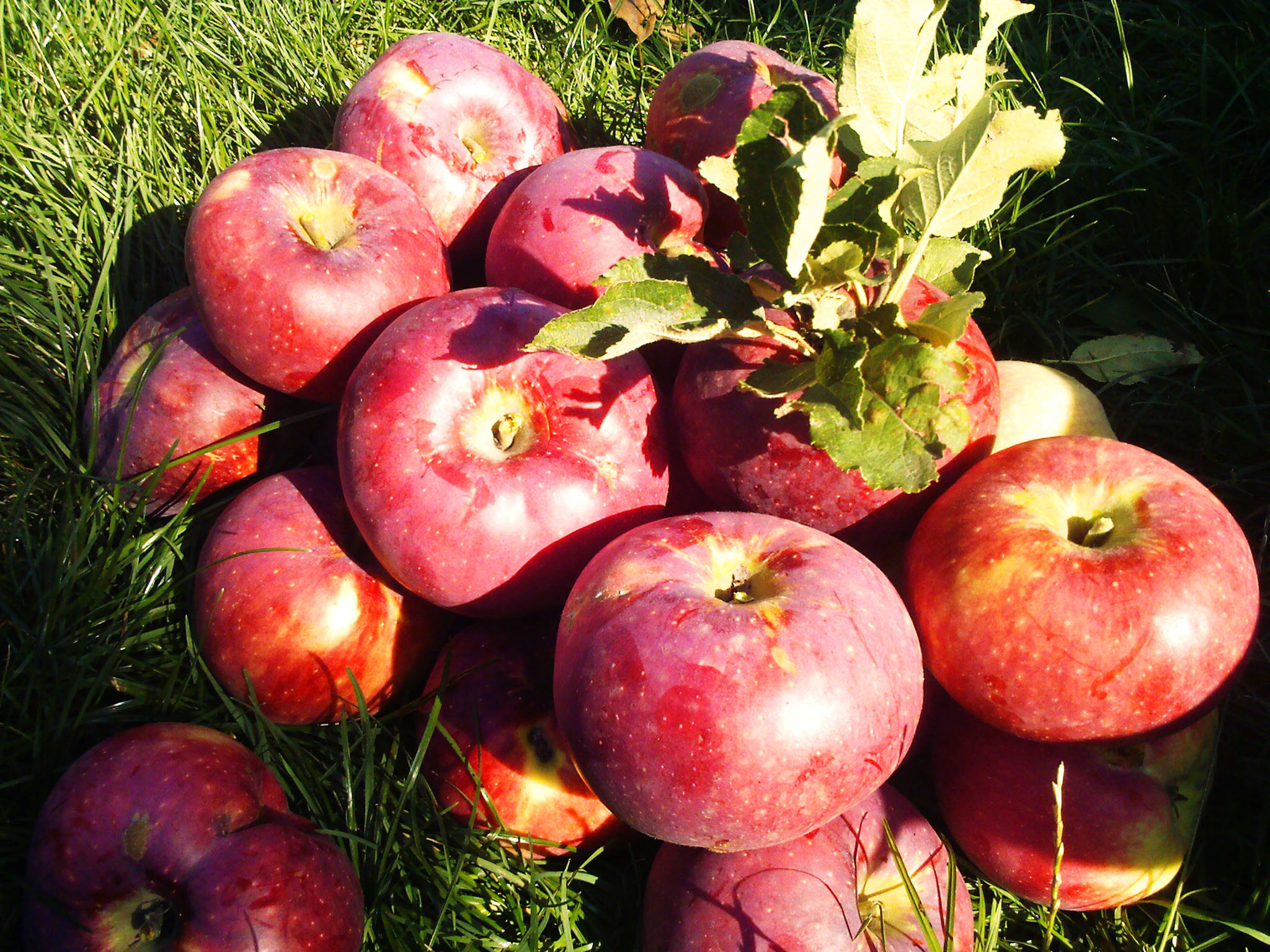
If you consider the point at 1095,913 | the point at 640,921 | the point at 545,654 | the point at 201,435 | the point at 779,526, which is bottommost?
the point at 1095,913

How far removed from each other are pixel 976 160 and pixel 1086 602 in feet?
Result: 2.20

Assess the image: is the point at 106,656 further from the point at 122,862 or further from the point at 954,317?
the point at 954,317

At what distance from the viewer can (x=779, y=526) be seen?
1.51 meters

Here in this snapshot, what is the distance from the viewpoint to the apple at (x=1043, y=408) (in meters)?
1.87

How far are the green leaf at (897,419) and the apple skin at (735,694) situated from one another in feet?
0.57

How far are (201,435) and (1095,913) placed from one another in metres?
2.01

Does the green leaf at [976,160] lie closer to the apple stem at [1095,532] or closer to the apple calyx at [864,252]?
the apple calyx at [864,252]

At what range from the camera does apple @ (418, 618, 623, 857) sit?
1.63 metres

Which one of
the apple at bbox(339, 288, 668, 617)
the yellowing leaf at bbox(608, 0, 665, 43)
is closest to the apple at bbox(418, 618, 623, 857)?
the apple at bbox(339, 288, 668, 617)

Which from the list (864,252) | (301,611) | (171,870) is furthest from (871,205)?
(171,870)

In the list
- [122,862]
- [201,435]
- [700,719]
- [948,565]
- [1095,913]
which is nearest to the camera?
[700,719]

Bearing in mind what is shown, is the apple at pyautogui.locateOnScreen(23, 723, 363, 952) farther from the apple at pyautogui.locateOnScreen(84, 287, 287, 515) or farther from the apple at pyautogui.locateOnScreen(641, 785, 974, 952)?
the apple at pyautogui.locateOnScreen(84, 287, 287, 515)

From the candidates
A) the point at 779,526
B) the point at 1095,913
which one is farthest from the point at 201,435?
the point at 1095,913

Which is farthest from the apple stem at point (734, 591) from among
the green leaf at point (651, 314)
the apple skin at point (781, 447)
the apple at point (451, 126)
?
the apple at point (451, 126)
